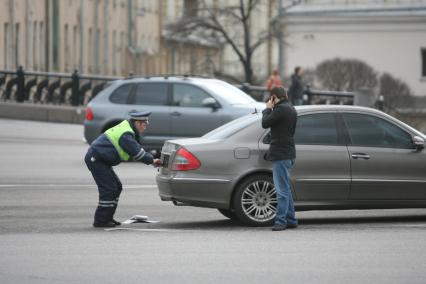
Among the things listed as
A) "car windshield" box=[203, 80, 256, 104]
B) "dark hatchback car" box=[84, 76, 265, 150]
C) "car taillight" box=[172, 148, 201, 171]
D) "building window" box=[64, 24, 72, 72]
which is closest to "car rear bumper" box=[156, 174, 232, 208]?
"car taillight" box=[172, 148, 201, 171]

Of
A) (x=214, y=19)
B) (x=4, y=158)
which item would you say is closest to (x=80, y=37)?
(x=214, y=19)

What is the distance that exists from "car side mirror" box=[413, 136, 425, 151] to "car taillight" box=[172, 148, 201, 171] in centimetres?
254

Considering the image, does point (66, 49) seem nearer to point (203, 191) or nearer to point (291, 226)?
point (203, 191)

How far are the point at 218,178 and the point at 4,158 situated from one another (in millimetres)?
12108

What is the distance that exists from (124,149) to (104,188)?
0.51 meters

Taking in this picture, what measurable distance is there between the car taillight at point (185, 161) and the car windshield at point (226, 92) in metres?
10.6

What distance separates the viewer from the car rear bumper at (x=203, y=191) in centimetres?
1578

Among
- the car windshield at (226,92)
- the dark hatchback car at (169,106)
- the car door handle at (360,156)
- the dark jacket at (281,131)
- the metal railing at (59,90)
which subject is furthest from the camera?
the metal railing at (59,90)

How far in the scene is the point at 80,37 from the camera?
66062 millimetres

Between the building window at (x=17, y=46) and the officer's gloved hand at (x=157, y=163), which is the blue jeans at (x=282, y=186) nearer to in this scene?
the officer's gloved hand at (x=157, y=163)

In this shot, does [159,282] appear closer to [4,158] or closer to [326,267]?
[326,267]

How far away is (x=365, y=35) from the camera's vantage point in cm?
7044

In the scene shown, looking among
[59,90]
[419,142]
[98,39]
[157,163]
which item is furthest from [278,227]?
[98,39]

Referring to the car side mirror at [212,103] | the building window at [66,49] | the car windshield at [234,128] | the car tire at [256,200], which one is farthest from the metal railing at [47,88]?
the car tire at [256,200]
